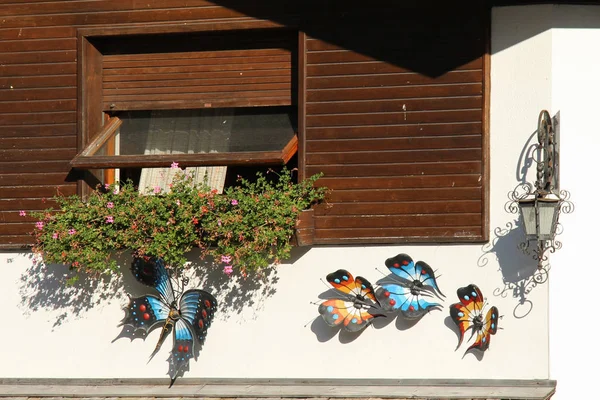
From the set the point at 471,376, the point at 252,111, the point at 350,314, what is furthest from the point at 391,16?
the point at 471,376

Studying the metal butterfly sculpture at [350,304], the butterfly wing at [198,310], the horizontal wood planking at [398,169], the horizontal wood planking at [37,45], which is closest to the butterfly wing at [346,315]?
the metal butterfly sculpture at [350,304]

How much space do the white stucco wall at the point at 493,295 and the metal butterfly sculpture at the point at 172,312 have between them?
0.33 feet

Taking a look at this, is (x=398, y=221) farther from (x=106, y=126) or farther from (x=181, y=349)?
(x=106, y=126)

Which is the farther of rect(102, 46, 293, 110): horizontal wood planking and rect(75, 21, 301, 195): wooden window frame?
rect(102, 46, 293, 110): horizontal wood planking

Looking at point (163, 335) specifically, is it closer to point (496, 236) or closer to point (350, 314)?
point (350, 314)

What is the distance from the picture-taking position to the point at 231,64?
8.47m

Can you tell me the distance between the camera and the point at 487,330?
301 inches

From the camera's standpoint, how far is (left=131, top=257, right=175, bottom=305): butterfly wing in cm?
811

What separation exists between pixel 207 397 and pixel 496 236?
2.48 metres

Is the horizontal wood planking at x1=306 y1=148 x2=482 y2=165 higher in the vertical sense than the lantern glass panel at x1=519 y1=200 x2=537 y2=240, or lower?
higher

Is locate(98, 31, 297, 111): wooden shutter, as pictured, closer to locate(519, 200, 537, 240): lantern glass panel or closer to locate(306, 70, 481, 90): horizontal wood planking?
locate(306, 70, 481, 90): horizontal wood planking

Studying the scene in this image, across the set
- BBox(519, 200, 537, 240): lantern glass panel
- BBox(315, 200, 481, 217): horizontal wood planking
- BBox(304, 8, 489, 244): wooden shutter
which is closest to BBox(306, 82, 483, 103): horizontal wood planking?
BBox(304, 8, 489, 244): wooden shutter

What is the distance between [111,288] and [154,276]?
1.43 ft

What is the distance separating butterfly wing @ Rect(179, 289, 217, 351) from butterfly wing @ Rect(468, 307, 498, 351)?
203 centimetres
